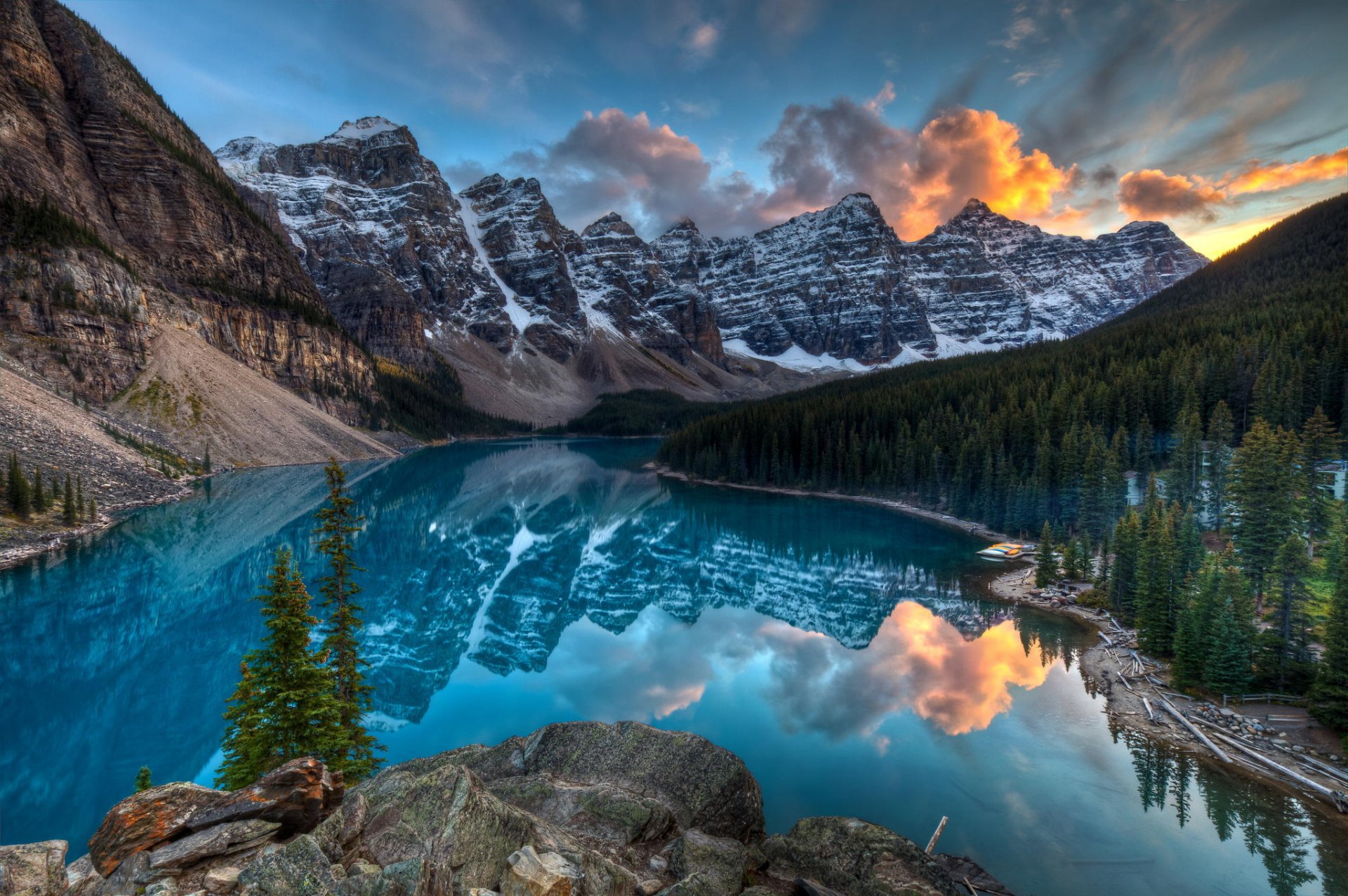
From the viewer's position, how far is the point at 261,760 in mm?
12586

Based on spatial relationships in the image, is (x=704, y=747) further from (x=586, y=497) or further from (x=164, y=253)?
(x=164, y=253)

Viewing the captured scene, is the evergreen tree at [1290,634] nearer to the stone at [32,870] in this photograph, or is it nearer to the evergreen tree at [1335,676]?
the evergreen tree at [1335,676]

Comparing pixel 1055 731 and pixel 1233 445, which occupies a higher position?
pixel 1233 445

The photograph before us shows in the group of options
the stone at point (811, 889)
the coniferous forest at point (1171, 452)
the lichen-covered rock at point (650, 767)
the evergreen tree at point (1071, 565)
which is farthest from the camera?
the evergreen tree at point (1071, 565)

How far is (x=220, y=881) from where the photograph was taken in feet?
21.3

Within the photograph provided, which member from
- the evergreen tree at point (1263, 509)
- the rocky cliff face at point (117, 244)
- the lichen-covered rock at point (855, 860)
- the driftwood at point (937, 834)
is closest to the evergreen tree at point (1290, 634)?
the evergreen tree at point (1263, 509)

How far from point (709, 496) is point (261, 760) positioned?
69.1 meters

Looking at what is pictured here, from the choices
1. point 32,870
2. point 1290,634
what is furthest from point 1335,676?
point 32,870

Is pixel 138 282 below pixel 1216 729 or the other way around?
the other way around

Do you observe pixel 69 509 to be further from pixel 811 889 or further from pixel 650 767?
pixel 811 889

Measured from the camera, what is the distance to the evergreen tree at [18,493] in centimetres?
4181

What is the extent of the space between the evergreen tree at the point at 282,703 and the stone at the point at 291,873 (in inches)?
283

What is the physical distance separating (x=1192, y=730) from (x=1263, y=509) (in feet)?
46.0

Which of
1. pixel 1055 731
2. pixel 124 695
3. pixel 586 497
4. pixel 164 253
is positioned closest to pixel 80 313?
pixel 164 253
